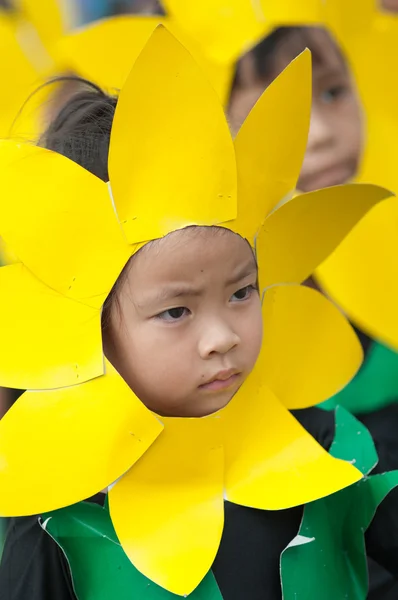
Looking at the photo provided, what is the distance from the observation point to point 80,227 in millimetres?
685

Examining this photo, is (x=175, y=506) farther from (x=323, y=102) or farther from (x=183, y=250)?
(x=323, y=102)

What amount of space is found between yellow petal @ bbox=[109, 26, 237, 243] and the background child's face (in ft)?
1.66

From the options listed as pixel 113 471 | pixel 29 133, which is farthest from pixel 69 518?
pixel 29 133

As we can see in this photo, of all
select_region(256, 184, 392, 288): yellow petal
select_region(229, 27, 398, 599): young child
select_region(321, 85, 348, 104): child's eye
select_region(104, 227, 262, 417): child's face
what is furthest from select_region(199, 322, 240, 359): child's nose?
select_region(321, 85, 348, 104): child's eye

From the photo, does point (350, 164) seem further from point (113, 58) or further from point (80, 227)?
point (80, 227)

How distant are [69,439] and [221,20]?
2.41ft

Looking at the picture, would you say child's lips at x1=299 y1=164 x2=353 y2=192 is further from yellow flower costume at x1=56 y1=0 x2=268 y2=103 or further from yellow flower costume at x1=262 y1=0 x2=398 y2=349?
yellow flower costume at x1=56 y1=0 x2=268 y2=103

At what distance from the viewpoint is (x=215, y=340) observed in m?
0.68

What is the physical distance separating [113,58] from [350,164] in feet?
1.37

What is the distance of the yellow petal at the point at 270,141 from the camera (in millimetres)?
724

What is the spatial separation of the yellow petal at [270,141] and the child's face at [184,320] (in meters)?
0.05

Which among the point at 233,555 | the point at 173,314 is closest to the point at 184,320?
the point at 173,314

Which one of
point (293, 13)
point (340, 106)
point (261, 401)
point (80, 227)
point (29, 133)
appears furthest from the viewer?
point (340, 106)

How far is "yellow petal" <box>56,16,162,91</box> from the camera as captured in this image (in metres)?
1.14
